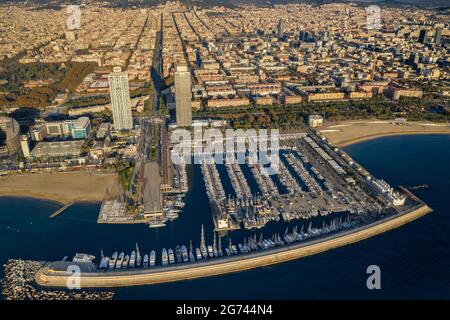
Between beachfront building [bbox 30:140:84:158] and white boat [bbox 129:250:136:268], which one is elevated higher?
beachfront building [bbox 30:140:84:158]

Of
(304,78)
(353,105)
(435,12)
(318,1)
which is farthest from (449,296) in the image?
(318,1)

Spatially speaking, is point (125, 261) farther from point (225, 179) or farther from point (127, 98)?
point (127, 98)

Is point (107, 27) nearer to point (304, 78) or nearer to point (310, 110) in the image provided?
point (304, 78)
